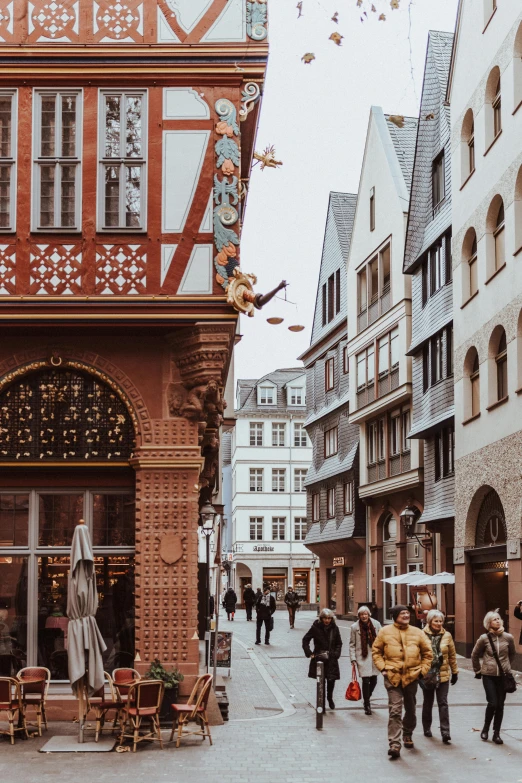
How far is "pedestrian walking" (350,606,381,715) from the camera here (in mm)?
19188

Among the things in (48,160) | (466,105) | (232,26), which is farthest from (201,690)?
(466,105)

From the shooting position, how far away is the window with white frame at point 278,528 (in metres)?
87.8

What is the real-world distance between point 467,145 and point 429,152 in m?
5.36

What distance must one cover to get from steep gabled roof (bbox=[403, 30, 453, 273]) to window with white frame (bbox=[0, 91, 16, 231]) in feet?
63.3

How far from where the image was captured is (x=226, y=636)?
22422mm

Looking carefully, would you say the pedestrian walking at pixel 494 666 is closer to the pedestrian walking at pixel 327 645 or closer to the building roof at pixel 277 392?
the pedestrian walking at pixel 327 645

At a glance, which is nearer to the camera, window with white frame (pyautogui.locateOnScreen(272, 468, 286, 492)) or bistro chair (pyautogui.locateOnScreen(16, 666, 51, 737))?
bistro chair (pyautogui.locateOnScreen(16, 666, 51, 737))

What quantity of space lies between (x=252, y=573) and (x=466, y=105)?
190 feet

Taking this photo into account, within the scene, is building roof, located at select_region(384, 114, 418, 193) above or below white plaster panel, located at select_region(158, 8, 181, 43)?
above

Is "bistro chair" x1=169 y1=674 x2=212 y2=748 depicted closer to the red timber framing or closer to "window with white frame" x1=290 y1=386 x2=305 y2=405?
the red timber framing

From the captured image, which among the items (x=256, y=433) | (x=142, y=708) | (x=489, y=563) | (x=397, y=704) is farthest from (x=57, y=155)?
(x=256, y=433)

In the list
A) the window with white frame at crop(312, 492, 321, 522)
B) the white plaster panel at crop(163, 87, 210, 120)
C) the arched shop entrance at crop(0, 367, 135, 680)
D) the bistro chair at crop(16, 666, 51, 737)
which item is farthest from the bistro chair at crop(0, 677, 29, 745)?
the window with white frame at crop(312, 492, 321, 522)

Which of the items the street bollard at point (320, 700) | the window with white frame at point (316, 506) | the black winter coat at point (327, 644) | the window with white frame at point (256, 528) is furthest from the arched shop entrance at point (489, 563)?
the window with white frame at point (256, 528)

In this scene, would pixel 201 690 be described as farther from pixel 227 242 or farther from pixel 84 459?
pixel 227 242
